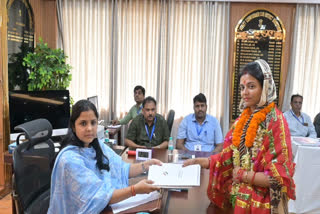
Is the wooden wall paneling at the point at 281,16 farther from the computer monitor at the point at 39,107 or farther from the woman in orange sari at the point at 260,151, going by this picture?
the woman in orange sari at the point at 260,151

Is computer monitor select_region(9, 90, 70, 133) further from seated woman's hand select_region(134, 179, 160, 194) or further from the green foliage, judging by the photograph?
seated woman's hand select_region(134, 179, 160, 194)

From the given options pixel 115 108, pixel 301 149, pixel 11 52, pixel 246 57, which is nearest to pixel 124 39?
pixel 115 108

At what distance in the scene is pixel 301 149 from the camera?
9.91ft

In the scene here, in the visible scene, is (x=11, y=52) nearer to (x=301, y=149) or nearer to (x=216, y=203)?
(x=216, y=203)

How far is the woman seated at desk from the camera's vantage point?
4.73ft

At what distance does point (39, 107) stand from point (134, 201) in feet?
6.81

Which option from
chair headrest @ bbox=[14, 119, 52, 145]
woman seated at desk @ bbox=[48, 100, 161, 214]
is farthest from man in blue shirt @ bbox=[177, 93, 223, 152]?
woman seated at desk @ bbox=[48, 100, 161, 214]

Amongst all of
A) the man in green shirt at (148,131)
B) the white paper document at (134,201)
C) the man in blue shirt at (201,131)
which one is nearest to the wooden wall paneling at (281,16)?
the man in blue shirt at (201,131)

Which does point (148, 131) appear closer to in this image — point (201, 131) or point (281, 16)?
point (201, 131)

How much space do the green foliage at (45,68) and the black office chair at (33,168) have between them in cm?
216

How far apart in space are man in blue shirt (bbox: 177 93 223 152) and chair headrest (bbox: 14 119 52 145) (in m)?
1.83

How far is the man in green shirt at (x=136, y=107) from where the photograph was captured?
183 inches

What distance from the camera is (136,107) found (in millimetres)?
4730

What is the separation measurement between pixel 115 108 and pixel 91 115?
353 centimetres
